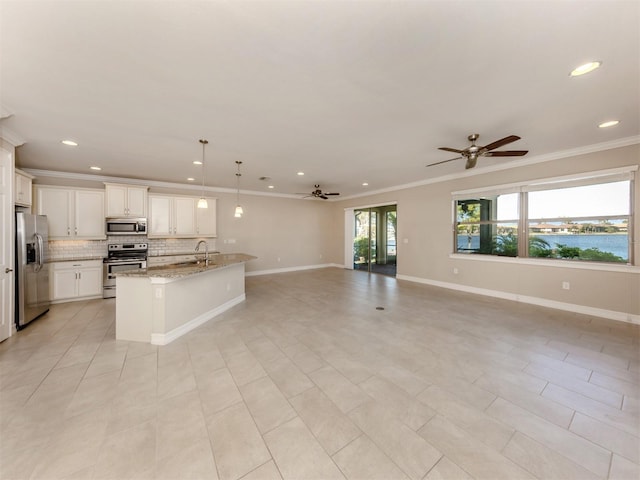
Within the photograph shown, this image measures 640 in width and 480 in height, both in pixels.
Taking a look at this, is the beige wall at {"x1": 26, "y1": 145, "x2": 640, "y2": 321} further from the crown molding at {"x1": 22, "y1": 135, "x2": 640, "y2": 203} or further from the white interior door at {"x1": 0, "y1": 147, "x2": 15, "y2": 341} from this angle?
the white interior door at {"x1": 0, "y1": 147, "x2": 15, "y2": 341}

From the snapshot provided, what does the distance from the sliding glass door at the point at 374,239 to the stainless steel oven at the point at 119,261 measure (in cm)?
643

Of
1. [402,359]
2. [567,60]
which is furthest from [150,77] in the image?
[402,359]

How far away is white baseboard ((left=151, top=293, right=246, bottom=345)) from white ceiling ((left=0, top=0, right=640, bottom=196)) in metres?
2.67

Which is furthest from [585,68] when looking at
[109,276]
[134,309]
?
[109,276]

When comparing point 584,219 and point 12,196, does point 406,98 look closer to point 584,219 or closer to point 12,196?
point 584,219

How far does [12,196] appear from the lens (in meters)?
3.17

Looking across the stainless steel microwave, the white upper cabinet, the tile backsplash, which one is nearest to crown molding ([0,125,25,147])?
the stainless steel microwave

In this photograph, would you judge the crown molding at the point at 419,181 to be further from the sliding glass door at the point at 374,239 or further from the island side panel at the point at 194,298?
the island side panel at the point at 194,298

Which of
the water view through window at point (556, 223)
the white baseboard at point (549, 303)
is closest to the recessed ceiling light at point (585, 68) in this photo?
the water view through window at point (556, 223)

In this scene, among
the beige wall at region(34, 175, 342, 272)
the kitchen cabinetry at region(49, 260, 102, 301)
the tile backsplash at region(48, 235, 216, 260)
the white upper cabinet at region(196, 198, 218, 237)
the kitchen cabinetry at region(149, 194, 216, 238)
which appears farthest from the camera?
the beige wall at region(34, 175, 342, 272)

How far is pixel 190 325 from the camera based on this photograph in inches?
132

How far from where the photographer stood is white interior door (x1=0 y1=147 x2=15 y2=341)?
3.00m

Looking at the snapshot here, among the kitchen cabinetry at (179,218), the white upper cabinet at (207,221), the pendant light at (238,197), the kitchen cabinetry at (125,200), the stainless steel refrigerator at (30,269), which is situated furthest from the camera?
the white upper cabinet at (207,221)

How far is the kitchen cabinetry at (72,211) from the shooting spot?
14.9ft
